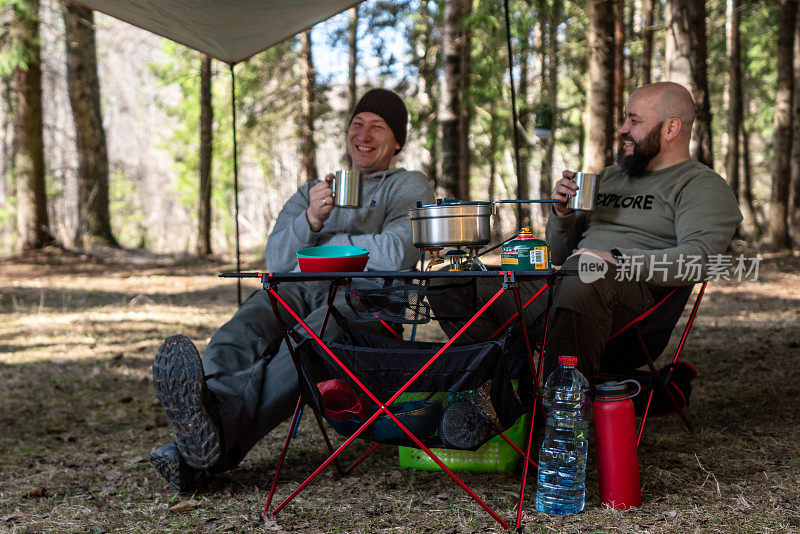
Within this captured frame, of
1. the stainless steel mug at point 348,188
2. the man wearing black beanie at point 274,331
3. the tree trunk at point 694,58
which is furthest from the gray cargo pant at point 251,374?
the tree trunk at point 694,58

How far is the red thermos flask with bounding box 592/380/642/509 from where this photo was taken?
2.13 meters

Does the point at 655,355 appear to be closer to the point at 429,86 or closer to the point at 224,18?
the point at 224,18

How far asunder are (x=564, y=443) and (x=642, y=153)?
4.07 feet

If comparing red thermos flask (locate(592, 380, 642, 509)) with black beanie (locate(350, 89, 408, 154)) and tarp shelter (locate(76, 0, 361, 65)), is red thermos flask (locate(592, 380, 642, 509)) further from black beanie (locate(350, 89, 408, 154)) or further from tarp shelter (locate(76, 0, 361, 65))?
tarp shelter (locate(76, 0, 361, 65))

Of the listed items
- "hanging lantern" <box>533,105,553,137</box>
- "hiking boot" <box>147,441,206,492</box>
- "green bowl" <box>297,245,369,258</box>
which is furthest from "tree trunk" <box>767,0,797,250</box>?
"hiking boot" <box>147,441,206,492</box>

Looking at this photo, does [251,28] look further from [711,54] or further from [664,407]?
[711,54]

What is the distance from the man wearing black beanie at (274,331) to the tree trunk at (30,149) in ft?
27.1

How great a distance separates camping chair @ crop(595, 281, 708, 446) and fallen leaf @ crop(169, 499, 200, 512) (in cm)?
150

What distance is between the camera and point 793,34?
9.57 meters

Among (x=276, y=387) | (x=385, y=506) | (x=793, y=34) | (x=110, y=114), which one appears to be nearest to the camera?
(x=385, y=506)

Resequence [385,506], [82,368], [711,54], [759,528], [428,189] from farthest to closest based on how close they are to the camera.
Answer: [711,54]
[82,368]
[428,189]
[385,506]
[759,528]

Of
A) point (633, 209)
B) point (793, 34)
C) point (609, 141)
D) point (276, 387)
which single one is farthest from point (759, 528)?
point (793, 34)

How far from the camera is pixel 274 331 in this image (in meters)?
2.71

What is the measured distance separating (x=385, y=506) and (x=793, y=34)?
32.3 feet
